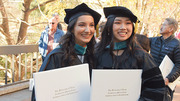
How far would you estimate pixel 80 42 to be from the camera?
219cm

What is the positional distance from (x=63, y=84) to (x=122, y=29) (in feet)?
2.88

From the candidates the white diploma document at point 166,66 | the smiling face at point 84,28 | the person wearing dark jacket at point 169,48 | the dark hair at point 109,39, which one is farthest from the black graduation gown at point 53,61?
the person wearing dark jacket at point 169,48

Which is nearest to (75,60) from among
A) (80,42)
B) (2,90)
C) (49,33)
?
(80,42)

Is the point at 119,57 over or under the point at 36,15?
under

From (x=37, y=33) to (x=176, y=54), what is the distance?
1053cm

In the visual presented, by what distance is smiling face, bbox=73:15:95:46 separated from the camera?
207 cm

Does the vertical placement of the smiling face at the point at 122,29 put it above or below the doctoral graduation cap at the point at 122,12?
below

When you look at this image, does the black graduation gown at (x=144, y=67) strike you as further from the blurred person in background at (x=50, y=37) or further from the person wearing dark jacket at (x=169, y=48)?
the blurred person in background at (x=50, y=37)

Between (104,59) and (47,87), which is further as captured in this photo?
(104,59)

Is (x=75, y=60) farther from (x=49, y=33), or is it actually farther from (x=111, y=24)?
(x=49, y=33)

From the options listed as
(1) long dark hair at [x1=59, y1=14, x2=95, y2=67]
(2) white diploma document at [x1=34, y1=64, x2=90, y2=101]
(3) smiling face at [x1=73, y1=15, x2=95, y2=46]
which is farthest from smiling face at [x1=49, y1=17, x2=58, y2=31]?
(2) white diploma document at [x1=34, y1=64, x2=90, y2=101]

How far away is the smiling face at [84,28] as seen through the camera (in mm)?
2072

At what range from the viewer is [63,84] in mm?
1649

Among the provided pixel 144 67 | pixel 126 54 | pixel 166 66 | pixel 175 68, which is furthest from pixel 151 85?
pixel 175 68
